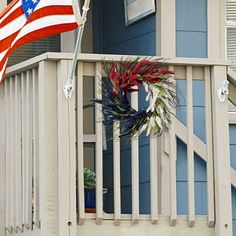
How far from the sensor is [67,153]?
7.67 m

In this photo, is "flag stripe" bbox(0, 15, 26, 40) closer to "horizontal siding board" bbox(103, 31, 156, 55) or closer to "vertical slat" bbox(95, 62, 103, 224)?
"vertical slat" bbox(95, 62, 103, 224)

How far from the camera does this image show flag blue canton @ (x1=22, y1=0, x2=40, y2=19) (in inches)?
297

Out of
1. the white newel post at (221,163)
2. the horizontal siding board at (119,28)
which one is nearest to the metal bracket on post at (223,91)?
the white newel post at (221,163)

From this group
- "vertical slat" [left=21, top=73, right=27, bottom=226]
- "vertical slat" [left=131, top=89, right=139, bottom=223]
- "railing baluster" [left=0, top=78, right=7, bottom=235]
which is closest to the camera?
"vertical slat" [left=131, top=89, right=139, bottom=223]

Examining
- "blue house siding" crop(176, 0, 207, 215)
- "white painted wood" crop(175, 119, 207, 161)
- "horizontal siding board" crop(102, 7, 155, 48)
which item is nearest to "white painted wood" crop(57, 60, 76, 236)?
"white painted wood" crop(175, 119, 207, 161)

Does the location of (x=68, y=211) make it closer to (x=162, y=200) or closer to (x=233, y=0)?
(x=162, y=200)

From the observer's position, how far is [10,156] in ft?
27.1

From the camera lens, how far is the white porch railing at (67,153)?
768 centimetres

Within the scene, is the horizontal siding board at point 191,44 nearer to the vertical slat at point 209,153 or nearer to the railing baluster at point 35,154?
the vertical slat at point 209,153

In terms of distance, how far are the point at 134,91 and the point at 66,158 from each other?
67 cm

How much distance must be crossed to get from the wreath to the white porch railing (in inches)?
3.5

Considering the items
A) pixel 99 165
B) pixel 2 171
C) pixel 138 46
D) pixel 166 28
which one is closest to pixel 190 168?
pixel 99 165

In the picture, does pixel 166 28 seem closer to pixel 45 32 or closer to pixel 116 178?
pixel 116 178

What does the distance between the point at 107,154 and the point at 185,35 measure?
1342mm
